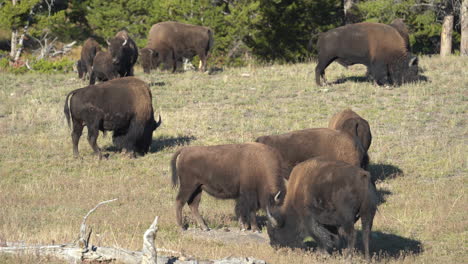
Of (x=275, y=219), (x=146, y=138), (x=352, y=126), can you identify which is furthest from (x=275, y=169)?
(x=146, y=138)

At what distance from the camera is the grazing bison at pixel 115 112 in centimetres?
1547

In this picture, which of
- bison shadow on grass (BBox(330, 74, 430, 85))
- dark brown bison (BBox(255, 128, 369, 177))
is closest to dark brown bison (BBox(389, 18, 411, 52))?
bison shadow on grass (BBox(330, 74, 430, 85))

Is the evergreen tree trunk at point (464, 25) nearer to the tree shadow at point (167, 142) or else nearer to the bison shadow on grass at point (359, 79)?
the bison shadow on grass at point (359, 79)

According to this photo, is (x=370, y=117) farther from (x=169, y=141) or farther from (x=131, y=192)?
(x=131, y=192)

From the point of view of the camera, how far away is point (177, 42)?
85.5 feet

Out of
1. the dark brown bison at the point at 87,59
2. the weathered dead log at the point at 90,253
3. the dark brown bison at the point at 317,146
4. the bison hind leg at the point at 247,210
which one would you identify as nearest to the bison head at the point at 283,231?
the bison hind leg at the point at 247,210

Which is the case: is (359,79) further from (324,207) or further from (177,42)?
(324,207)

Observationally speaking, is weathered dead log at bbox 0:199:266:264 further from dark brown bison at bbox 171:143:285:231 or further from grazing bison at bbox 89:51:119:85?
grazing bison at bbox 89:51:119:85

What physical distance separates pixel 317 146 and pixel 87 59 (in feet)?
44.4

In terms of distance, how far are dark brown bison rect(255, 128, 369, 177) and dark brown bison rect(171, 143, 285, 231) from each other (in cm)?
138

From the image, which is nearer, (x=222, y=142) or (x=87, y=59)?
(x=222, y=142)

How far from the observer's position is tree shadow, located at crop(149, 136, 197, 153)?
16703mm

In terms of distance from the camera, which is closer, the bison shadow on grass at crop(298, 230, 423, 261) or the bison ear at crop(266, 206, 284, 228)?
the bison ear at crop(266, 206, 284, 228)

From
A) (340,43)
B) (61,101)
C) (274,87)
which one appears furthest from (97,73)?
(340,43)
